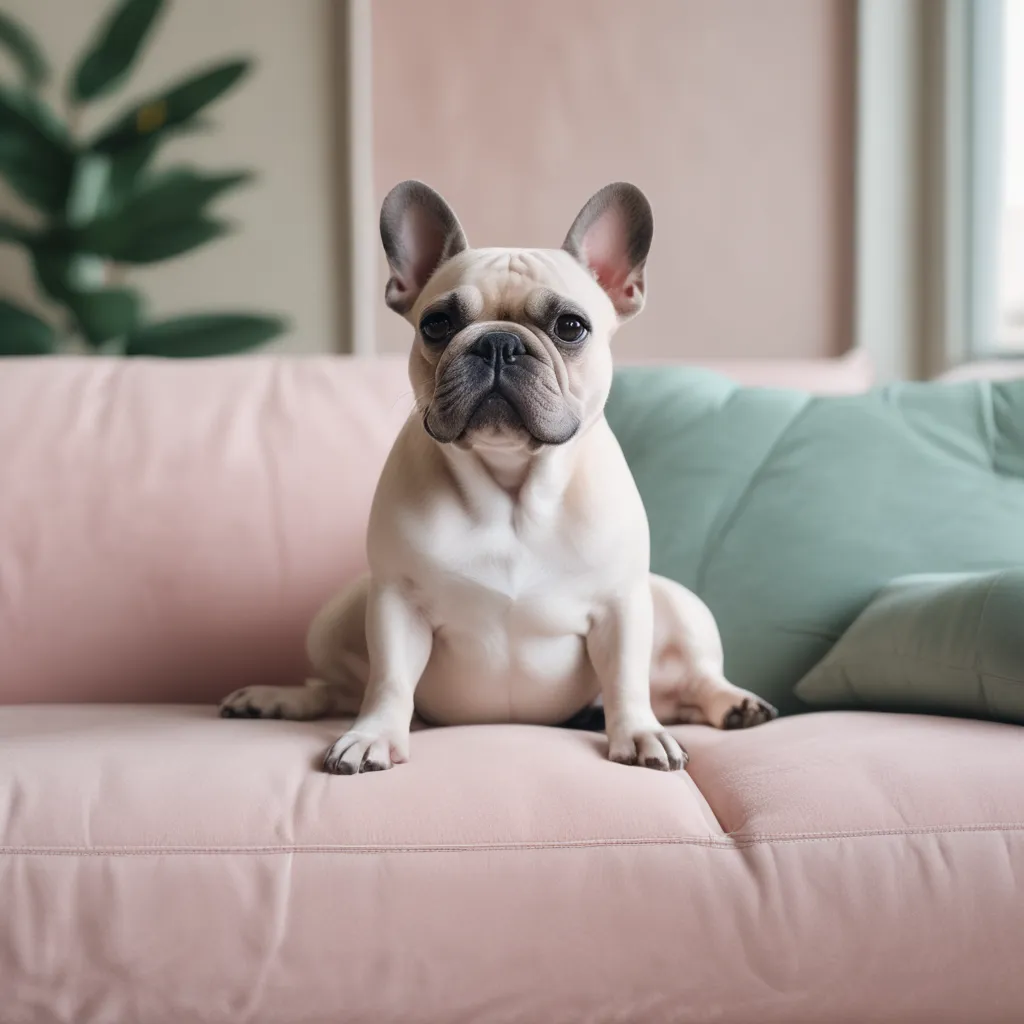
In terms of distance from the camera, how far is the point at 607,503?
1273mm

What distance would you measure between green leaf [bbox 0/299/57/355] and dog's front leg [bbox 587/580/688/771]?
2.26 m

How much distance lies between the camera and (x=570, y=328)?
1.23 meters

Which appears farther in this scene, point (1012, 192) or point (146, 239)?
point (146, 239)

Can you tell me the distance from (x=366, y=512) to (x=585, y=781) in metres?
0.78

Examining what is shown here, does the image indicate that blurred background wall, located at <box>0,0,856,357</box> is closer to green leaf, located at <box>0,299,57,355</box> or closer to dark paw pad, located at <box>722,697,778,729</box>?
green leaf, located at <box>0,299,57,355</box>

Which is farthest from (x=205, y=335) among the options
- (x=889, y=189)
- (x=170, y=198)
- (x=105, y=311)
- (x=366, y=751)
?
(x=366, y=751)

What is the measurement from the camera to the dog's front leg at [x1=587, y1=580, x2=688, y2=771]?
1.16 meters

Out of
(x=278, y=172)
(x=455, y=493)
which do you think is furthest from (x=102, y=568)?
(x=278, y=172)

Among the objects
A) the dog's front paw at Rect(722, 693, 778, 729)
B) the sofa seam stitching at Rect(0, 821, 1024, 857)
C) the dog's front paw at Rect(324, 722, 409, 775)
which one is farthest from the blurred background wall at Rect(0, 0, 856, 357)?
the sofa seam stitching at Rect(0, 821, 1024, 857)

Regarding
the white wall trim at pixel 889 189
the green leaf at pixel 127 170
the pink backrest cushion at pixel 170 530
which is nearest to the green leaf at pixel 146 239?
the green leaf at pixel 127 170

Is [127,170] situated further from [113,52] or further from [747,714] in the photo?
[747,714]

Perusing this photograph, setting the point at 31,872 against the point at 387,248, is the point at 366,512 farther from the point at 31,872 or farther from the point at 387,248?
the point at 31,872

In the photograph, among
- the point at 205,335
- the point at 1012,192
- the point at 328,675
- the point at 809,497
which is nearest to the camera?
the point at 328,675

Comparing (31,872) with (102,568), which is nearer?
(31,872)
